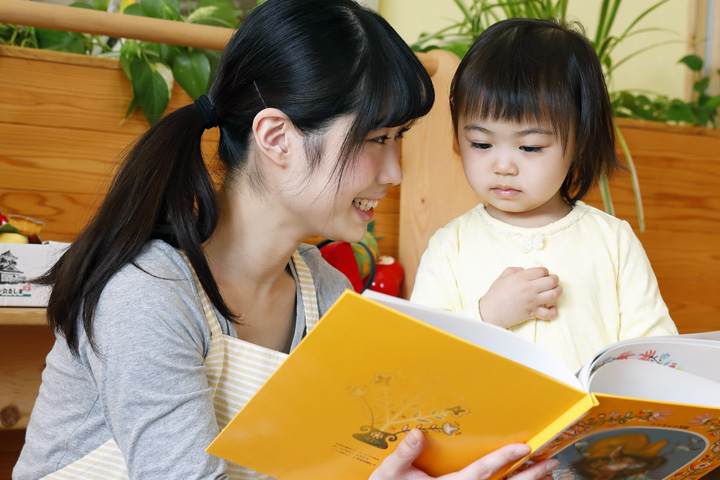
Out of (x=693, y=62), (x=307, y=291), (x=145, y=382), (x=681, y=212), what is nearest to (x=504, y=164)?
(x=307, y=291)

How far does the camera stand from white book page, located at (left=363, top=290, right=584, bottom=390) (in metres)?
0.65

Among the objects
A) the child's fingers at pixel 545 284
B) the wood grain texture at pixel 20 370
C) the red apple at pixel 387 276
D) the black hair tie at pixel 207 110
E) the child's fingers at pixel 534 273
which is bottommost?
the wood grain texture at pixel 20 370

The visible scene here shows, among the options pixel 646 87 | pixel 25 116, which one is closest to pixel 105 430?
pixel 25 116

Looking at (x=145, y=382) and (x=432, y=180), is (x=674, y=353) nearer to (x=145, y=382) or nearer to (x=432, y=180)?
(x=145, y=382)

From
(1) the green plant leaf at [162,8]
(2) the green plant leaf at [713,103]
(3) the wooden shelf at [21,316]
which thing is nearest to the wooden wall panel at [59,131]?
(1) the green plant leaf at [162,8]

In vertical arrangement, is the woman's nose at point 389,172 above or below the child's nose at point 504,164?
above

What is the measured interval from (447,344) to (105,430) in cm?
54

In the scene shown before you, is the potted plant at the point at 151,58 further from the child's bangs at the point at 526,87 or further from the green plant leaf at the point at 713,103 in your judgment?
the green plant leaf at the point at 713,103

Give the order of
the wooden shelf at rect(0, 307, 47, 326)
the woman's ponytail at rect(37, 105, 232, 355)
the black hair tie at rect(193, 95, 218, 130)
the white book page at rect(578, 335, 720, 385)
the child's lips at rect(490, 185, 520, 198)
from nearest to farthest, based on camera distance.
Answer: the white book page at rect(578, 335, 720, 385), the woman's ponytail at rect(37, 105, 232, 355), the black hair tie at rect(193, 95, 218, 130), the child's lips at rect(490, 185, 520, 198), the wooden shelf at rect(0, 307, 47, 326)

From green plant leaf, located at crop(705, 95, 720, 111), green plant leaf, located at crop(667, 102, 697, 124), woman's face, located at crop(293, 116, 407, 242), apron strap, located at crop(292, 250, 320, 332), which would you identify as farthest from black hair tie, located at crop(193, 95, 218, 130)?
green plant leaf, located at crop(705, 95, 720, 111)

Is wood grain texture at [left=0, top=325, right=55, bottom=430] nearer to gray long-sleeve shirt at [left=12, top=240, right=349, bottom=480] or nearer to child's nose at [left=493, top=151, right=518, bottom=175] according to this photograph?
gray long-sleeve shirt at [left=12, top=240, right=349, bottom=480]

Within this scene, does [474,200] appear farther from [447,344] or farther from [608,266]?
[447,344]

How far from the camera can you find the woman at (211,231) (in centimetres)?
81

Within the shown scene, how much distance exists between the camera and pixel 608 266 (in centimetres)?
108
